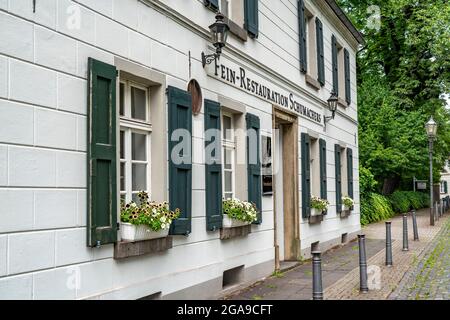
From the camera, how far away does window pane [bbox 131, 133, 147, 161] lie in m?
6.41

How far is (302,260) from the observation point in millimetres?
11859

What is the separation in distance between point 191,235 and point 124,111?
78.6 inches

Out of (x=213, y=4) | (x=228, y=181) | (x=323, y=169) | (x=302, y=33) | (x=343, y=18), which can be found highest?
(x=343, y=18)

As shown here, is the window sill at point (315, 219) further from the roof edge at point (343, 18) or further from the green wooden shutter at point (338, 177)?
the roof edge at point (343, 18)

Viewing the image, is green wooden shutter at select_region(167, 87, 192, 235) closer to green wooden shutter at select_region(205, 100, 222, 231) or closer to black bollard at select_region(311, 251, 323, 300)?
green wooden shutter at select_region(205, 100, 222, 231)

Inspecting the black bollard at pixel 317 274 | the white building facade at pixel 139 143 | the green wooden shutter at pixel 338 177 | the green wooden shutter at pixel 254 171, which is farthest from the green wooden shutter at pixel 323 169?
the black bollard at pixel 317 274

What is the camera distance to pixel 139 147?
6.52 meters

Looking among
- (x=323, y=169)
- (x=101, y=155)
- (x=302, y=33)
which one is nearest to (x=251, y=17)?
(x=302, y=33)

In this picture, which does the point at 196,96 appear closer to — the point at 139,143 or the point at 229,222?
the point at 139,143

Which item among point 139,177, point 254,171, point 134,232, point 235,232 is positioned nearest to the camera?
point 134,232

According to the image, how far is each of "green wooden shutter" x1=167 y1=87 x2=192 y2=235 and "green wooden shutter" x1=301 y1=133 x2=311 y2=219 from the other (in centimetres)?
561

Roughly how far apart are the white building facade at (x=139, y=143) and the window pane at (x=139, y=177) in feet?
0.06

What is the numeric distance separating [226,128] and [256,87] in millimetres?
1281

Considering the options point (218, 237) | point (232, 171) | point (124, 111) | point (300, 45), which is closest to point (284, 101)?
point (300, 45)
